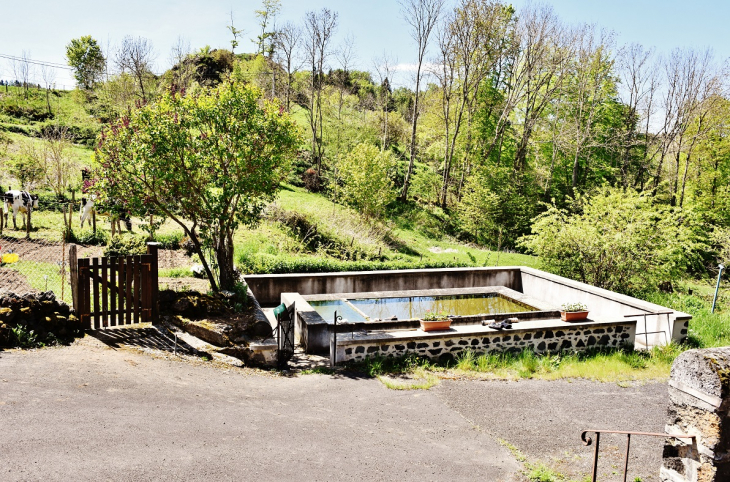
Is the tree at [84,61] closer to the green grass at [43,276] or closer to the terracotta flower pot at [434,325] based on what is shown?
the green grass at [43,276]

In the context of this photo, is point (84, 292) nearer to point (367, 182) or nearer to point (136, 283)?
point (136, 283)

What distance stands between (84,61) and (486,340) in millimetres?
50624

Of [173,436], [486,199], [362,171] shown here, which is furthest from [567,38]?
[173,436]

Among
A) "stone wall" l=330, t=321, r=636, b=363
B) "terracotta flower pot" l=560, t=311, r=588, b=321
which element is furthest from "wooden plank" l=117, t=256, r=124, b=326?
"terracotta flower pot" l=560, t=311, r=588, b=321

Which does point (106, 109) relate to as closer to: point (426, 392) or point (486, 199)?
point (486, 199)

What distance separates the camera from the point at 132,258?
9.29 metres

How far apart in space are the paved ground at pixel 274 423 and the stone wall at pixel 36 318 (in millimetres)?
413

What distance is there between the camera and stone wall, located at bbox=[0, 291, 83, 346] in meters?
7.68

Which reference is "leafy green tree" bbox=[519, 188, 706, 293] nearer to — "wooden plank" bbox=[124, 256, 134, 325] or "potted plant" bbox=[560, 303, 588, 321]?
"potted plant" bbox=[560, 303, 588, 321]

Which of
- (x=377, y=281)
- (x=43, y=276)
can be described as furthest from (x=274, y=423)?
(x=377, y=281)

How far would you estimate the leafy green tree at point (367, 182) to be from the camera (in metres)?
24.2

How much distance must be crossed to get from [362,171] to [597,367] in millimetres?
16171

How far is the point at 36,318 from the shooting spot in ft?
26.5

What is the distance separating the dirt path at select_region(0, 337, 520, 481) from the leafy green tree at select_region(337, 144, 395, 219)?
53.9ft
